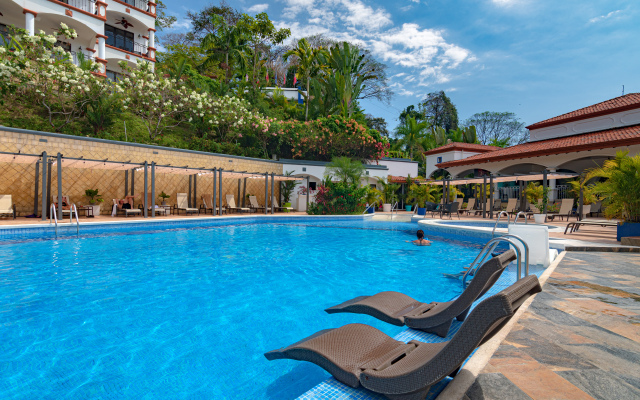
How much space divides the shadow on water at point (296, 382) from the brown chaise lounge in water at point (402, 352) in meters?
0.68

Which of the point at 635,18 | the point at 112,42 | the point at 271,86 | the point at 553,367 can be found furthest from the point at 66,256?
the point at 635,18

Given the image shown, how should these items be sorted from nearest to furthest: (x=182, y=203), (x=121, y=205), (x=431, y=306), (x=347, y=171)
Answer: (x=431, y=306), (x=121, y=205), (x=182, y=203), (x=347, y=171)

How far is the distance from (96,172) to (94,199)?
3.92 ft

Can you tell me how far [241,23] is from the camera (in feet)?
85.9

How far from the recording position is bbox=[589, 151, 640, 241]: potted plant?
7867mm

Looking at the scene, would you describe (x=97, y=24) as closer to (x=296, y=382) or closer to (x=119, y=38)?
(x=119, y=38)

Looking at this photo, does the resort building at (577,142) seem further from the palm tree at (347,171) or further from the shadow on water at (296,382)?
the shadow on water at (296,382)

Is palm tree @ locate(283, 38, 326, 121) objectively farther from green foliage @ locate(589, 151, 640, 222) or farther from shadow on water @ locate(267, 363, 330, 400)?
shadow on water @ locate(267, 363, 330, 400)

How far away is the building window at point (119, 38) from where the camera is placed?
2394 centimetres

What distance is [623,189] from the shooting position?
8.01 meters

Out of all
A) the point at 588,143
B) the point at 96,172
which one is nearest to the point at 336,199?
the point at 96,172

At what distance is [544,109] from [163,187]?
81.5 metres

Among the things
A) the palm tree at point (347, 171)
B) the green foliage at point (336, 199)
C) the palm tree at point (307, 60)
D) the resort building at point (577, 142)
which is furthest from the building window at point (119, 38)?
the resort building at point (577, 142)

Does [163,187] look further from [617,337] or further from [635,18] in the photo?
[635,18]
